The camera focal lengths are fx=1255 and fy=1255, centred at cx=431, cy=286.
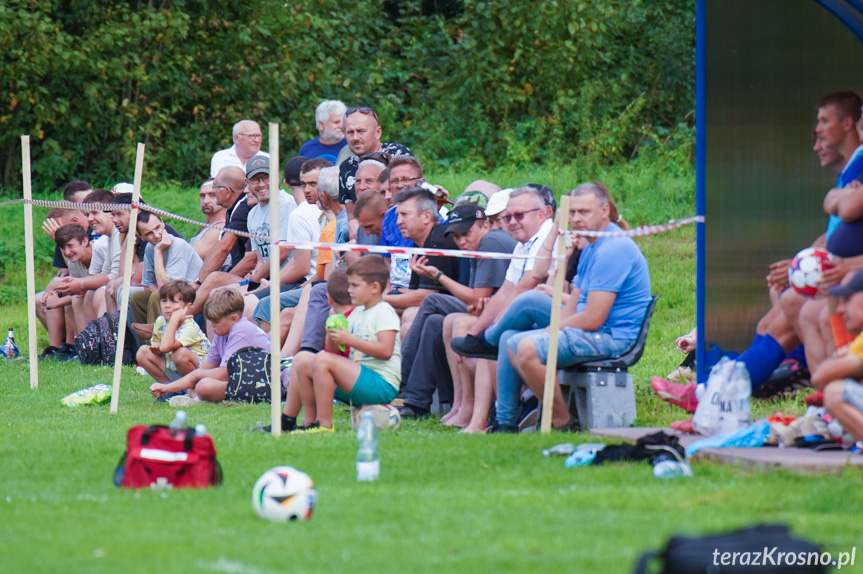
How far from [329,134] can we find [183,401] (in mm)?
4500

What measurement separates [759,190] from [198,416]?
4749 mm

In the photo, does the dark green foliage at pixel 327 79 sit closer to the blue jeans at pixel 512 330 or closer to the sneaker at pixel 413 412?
the sneaker at pixel 413 412

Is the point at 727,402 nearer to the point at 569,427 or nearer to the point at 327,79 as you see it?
the point at 569,427

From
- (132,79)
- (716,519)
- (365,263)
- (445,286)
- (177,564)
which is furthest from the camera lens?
(132,79)

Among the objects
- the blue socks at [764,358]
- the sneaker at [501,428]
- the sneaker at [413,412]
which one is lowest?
the sneaker at [413,412]

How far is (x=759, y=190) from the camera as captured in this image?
941 centimetres

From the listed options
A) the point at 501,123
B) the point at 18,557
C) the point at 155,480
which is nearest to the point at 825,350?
the point at 155,480

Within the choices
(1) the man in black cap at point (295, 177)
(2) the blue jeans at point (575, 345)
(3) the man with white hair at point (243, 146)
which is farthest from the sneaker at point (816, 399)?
(3) the man with white hair at point (243, 146)

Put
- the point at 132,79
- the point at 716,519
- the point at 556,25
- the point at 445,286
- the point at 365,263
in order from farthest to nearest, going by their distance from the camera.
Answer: the point at 132,79 < the point at 556,25 < the point at 445,286 < the point at 365,263 < the point at 716,519

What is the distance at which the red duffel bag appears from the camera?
21.4 feet

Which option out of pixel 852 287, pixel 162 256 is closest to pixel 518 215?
pixel 852 287

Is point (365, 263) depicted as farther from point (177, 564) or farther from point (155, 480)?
point (177, 564)

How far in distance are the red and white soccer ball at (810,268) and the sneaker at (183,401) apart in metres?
5.62

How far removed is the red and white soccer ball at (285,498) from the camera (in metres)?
5.70
